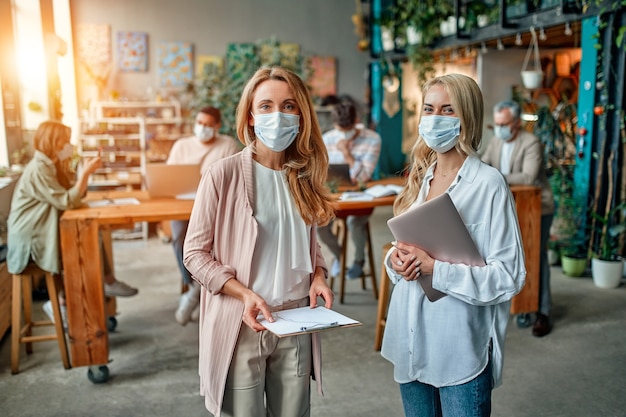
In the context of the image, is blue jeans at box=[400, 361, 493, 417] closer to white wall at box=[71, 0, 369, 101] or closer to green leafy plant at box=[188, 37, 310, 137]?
green leafy plant at box=[188, 37, 310, 137]

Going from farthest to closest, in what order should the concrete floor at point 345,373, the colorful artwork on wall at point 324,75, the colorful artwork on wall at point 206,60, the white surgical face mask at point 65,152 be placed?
the colorful artwork on wall at point 324,75 < the colorful artwork on wall at point 206,60 < the white surgical face mask at point 65,152 < the concrete floor at point 345,373

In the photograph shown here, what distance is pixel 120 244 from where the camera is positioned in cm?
762

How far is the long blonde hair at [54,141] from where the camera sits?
359cm

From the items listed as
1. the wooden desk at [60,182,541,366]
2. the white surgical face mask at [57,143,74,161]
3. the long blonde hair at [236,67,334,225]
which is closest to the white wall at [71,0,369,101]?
the white surgical face mask at [57,143,74,161]

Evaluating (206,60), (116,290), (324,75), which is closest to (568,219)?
(116,290)

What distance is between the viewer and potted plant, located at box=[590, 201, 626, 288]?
540cm

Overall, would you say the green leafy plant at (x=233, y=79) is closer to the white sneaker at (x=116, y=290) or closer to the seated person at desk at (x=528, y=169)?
the white sneaker at (x=116, y=290)

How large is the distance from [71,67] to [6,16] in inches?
132

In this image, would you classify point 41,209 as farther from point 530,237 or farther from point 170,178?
point 530,237

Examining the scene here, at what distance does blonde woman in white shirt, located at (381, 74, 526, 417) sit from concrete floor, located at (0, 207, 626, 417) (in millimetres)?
1453

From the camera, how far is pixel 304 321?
1.68 meters

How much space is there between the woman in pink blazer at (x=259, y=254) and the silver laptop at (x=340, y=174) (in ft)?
9.25

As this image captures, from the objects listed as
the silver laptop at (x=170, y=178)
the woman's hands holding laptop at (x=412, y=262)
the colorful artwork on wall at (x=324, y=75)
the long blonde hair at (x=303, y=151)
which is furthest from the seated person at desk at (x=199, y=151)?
the colorful artwork on wall at (x=324, y=75)

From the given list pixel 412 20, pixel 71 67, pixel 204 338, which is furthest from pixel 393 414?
pixel 71 67
